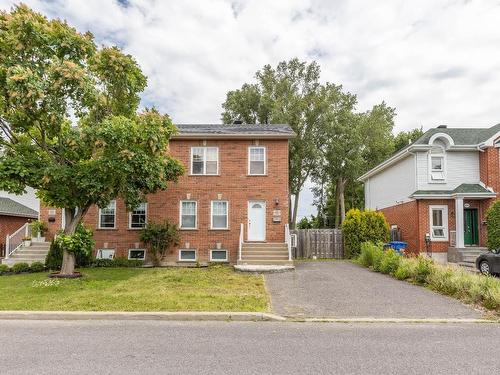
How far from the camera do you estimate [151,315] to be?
25.7ft

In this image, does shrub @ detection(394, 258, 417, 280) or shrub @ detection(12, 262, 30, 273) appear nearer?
shrub @ detection(394, 258, 417, 280)

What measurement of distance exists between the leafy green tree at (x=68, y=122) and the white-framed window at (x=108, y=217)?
4861mm

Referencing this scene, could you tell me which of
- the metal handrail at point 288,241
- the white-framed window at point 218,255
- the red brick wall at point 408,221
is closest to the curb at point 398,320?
the metal handrail at point 288,241

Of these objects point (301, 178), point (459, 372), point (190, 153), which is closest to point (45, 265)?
point (190, 153)

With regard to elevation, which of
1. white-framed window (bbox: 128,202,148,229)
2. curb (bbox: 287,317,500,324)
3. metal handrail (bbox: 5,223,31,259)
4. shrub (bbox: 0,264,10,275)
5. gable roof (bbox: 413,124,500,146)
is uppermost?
gable roof (bbox: 413,124,500,146)

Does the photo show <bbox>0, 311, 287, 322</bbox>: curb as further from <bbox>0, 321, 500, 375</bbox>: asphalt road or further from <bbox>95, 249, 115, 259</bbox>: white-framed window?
<bbox>95, 249, 115, 259</bbox>: white-framed window

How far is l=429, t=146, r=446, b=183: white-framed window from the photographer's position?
1972 cm

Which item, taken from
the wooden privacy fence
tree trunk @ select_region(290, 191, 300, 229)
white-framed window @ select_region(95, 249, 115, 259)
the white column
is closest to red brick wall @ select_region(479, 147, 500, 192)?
the white column

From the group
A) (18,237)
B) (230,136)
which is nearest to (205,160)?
(230,136)

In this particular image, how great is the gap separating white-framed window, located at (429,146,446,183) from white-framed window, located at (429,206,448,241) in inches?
58.8

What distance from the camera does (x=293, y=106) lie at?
109 feet

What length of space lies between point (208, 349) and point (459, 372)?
3386 mm

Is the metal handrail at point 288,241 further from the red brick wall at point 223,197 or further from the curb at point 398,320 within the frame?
the curb at point 398,320

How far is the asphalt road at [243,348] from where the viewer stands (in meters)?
4.94
